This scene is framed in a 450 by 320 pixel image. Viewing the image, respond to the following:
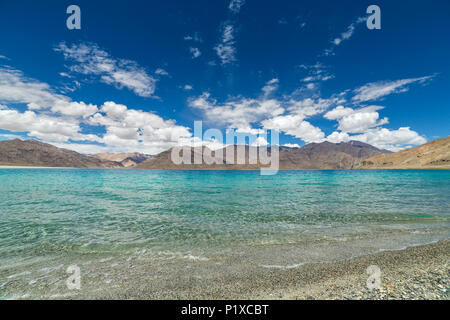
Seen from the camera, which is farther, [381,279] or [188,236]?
[188,236]

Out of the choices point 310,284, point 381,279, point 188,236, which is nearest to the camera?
point 310,284

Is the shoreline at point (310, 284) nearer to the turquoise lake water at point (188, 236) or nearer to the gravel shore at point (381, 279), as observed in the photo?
the gravel shore at point (381, 279)

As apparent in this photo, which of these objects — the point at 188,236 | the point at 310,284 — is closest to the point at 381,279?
the point at 310,284

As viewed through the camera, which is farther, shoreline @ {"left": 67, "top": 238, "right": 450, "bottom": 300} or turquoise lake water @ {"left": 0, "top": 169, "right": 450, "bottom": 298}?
turquoise lake water @ {"left": 0, "top": 169, "right": 450, "bottom": 298}

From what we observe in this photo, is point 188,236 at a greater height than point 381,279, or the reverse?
point 381,279

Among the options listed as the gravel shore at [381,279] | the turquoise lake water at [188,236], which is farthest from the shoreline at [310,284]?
the turquoise lake water at [188,236]

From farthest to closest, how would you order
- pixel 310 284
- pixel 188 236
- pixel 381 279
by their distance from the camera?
pixel 188 236 → pixel 381 279 → pixel 310 284

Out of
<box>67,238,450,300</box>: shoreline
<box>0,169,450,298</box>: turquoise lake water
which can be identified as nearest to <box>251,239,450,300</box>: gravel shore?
<box>67,238,450,300</box>: shoreline

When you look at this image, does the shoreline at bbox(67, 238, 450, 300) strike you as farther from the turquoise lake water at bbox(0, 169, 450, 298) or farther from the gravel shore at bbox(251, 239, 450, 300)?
the turquoise lake water at bbox(0, 169, 450, 298)

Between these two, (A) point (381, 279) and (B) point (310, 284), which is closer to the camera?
(B) point (310, 284)

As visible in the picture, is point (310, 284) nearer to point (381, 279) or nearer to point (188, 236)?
point (381, 279)

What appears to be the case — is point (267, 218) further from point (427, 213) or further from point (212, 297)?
point (427, 213)

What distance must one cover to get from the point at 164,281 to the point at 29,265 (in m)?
5.50
